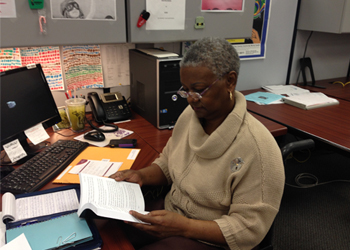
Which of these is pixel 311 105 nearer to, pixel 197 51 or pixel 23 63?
pixel 197 51

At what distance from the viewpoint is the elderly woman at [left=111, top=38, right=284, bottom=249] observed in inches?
34.9

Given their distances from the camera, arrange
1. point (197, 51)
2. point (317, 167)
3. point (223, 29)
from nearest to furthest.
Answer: point (197, 51)
point (223, 29)
point (317, 167)

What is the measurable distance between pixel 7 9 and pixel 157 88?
0.74m

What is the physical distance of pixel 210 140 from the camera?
3.15ft

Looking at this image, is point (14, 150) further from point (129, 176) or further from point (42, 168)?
point (129, 176)

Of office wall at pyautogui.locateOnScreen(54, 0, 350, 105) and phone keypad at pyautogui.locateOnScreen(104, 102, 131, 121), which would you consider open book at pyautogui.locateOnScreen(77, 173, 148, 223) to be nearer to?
phone keypad at pyautogui.locateOnScreen(104, 102, 131, 121)

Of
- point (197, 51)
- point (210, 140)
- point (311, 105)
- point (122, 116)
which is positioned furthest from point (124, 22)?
point (311, 105)

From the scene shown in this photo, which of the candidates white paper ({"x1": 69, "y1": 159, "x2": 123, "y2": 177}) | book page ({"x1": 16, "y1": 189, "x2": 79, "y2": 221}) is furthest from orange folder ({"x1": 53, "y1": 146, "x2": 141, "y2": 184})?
book page ({"x1": 16, "y1": 189, "x2": 79, "y2": 221})

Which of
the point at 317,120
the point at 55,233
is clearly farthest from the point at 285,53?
the point at 55,233

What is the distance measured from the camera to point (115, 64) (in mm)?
1814

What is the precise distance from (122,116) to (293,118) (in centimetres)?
107

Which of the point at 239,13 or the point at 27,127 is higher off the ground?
the point at 239,13

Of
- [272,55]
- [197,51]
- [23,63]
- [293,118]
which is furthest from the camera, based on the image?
[272,55]

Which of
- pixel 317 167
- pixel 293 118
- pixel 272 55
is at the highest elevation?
pixel 272 55
